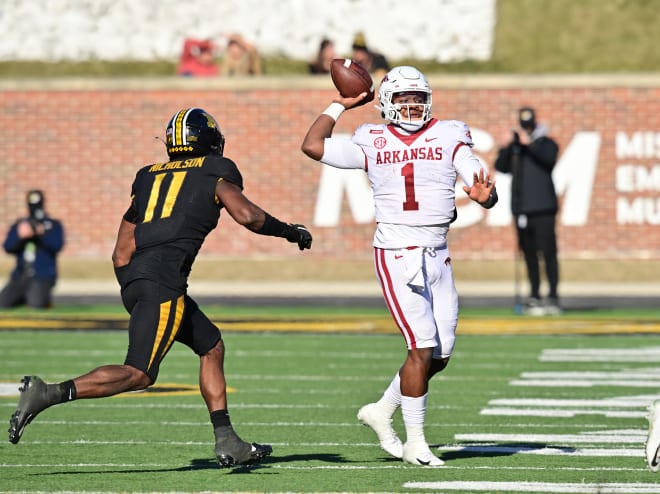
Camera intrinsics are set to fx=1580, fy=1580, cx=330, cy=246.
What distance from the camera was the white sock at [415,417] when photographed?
778 cm

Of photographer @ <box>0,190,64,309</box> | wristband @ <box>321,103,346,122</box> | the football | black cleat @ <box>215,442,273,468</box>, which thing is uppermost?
the football

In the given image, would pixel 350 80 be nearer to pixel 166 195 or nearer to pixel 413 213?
pixel 413 213

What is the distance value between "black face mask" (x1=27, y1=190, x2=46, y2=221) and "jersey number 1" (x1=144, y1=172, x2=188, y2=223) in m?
10.4

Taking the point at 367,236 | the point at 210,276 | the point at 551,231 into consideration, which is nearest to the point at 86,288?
the point at 210,276

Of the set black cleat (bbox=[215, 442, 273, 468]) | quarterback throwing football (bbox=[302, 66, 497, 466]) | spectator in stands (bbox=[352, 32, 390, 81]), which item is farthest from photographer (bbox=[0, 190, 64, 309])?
black cleat (bbox=[215, 442, 273, 468])

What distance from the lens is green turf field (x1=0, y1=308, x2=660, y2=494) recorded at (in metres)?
7.41

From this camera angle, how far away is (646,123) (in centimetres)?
2188

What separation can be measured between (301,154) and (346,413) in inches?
520

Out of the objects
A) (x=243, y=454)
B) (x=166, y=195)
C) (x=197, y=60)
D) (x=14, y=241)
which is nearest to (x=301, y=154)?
(x=197, y=60)

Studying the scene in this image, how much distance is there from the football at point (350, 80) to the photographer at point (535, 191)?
8.29m

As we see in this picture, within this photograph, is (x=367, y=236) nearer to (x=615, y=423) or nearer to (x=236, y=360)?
(x=236, y=360)

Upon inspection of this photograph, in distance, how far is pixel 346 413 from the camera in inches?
386

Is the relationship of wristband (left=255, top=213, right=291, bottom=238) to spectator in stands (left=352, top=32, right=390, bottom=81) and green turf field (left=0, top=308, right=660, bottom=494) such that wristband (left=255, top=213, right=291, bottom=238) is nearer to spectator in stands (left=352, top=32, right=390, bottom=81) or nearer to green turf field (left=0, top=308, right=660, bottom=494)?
green turf field (left=0, top=308, right=660, bottom=494)

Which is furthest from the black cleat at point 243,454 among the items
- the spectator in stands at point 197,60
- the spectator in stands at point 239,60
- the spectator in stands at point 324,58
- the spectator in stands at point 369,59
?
the spectator in stands at point 197,60
